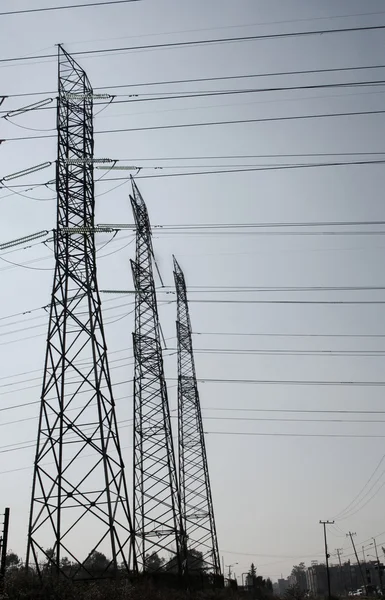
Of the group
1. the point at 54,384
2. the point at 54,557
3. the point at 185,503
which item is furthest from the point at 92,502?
the point at 185,503

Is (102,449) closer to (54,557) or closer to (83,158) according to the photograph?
(54,557)

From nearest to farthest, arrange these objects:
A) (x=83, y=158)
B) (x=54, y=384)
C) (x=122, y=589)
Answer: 1. (x=122, y=589)
2. (x=54, y=384)
3. (x=83, y=158)

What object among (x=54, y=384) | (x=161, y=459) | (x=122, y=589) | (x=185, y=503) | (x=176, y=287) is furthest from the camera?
(x=176, y=287)

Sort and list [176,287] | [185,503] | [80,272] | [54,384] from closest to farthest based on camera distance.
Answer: [54,384] < [80,272] < [185,503] < [176,287]

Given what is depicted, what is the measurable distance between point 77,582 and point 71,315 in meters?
8.00

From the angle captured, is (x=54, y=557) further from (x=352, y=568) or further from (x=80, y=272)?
(x=352, y=568)

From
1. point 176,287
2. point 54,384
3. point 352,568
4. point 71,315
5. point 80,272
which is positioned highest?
point 176,287

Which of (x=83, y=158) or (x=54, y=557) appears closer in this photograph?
(x=54, y=557)

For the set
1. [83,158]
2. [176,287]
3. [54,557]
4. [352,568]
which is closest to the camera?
[54,557]

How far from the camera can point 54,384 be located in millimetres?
17141

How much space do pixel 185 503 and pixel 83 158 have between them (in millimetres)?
21014

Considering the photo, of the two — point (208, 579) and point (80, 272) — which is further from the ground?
point (80, 272)

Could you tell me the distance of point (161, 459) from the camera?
1033 inches

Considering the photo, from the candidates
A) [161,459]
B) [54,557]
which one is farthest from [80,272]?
[161,459]
